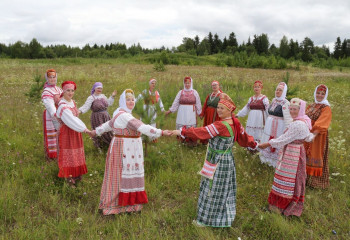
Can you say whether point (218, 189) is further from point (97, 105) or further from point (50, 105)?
point (97, 105)

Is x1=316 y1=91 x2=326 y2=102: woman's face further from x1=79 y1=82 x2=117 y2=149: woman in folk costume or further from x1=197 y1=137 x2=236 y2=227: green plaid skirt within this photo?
x1=79 y1=82 x2=117 y2=149: woman in folk costume

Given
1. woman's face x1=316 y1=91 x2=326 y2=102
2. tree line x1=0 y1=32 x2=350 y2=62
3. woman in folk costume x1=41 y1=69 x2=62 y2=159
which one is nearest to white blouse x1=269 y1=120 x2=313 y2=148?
woman's face x1=316 y1=91 x2=326 y2=102

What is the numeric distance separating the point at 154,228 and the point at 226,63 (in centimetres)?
3437

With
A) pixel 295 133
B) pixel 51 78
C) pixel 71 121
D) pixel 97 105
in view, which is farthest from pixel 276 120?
pixel 51 78

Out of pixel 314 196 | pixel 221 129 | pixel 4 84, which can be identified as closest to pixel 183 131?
pixel 221 129

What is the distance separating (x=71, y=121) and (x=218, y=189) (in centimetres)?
279

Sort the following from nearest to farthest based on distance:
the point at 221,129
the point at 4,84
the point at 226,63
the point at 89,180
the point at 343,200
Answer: the point at 221,129 → the point at 343,200 → the point at 89,180 → the point at 4,84 → the point at 226,63

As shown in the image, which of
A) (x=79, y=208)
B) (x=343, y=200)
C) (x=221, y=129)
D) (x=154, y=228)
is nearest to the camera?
(x=221, y=129)

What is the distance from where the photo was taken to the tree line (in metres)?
52.8

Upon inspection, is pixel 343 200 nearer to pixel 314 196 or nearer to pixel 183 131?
pixel 314 196

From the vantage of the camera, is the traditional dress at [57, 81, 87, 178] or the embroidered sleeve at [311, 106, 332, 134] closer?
the traditional dress at [57, 81, 87, 178]

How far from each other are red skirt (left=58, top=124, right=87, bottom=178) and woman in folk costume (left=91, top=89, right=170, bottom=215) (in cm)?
91

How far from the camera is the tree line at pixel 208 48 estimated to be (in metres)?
52.8

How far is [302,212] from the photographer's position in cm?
456
